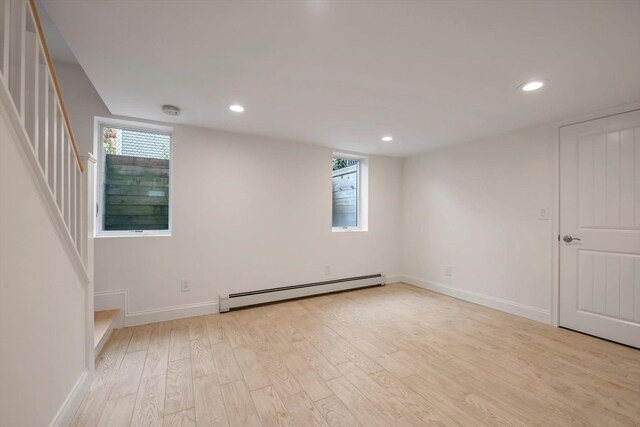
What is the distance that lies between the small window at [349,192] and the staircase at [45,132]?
319cm

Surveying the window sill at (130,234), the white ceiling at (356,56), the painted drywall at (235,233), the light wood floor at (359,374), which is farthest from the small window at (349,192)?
the window sill at (130,234)

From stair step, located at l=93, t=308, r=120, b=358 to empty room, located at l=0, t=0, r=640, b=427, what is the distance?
32mm

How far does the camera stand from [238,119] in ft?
9.31

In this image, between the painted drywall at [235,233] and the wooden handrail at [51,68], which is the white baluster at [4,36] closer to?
the wooden handrail at [51,68]

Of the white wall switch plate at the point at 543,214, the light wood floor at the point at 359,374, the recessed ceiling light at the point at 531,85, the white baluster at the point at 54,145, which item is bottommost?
the light wood floor at the point at 359,374

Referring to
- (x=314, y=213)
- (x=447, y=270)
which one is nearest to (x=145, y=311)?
(x=314, y=213)

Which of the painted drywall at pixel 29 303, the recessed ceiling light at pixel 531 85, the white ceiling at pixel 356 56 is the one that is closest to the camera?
the painted drywall at pixel 29 303

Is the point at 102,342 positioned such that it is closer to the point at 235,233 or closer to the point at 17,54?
the point at 235,233

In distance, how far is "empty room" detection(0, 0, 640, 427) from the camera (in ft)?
4.39

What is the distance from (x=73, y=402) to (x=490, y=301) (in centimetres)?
405

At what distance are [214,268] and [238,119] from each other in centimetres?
174

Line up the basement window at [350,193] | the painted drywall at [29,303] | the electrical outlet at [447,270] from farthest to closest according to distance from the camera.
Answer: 1. the basement window at [350,193]
2. the electrical outlet at [447,270]
3. the painted drywall at [29,303]

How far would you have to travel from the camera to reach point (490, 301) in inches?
134

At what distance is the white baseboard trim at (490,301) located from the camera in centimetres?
296
